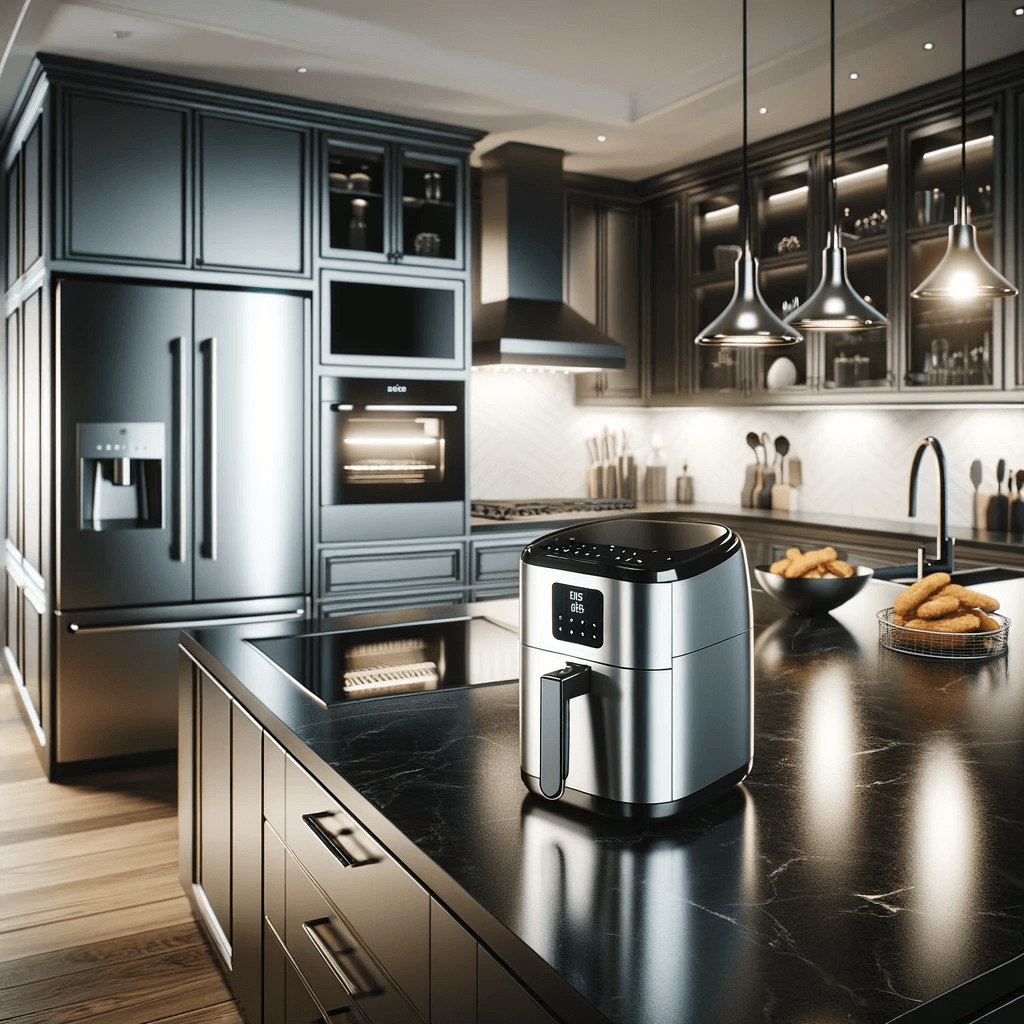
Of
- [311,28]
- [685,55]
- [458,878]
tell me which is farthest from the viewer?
[685,55]

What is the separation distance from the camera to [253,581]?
159 inches

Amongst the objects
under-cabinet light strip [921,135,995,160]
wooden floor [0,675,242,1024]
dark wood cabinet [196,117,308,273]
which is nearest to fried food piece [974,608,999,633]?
wooden floor [0,675,242,1024]

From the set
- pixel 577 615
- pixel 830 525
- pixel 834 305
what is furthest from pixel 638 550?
pixel 830 525

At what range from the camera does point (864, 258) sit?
14.6ft

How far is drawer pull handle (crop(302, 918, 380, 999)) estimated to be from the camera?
133 cm

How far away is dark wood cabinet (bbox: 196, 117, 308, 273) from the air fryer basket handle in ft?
10.9

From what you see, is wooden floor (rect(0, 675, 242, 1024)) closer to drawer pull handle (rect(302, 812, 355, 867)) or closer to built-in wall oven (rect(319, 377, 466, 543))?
drawer pull handle (rect(302, 812, 355, 867))

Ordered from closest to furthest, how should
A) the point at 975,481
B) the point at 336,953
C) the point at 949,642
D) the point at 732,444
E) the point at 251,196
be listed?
the point at 336,953
the point at 949,642
the point at 251,196
the point at 975,481
the point at 732,444

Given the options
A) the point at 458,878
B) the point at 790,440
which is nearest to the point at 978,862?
the point at 458,878

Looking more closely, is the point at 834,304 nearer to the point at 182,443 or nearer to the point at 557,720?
the point at 557,720

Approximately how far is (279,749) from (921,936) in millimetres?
1092

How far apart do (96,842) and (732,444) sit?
389 cm

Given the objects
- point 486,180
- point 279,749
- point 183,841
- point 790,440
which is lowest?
point 183,841

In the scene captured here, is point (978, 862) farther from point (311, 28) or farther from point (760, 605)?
point (311, 28)
